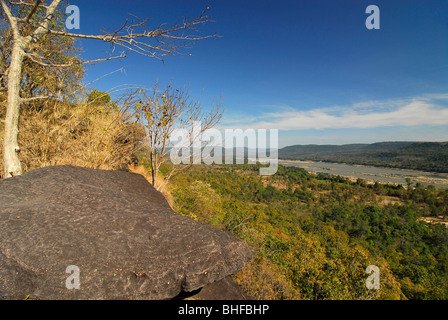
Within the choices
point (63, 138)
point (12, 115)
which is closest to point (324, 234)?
point (63, 138)

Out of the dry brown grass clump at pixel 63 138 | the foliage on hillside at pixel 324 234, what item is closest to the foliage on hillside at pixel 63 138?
the dry brown grass clump at pixel 63 138

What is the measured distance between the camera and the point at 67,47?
6.08 meters

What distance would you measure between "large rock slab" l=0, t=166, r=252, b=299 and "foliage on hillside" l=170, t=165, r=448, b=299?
23.9 feet

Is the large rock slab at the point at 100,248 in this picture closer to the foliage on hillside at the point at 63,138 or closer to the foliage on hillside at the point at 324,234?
the foliage on hillside at the point at 63,138

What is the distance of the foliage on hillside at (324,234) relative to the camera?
1376 cm

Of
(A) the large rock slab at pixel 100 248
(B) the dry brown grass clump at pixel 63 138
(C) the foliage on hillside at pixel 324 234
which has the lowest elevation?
(C) the foliage on hillside at pixel 324 234

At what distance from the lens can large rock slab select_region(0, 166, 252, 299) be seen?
1.64 m

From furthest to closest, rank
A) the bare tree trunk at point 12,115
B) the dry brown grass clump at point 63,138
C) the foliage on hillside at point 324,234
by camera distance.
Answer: the foliage on hillside at point 324,234 < the dry brown grass clump at point 63,138 < the bare tree trunk at point 12,115

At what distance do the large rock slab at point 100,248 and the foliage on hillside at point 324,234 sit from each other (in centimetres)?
727

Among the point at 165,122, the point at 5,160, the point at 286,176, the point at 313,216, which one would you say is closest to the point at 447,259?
the point at 313,216

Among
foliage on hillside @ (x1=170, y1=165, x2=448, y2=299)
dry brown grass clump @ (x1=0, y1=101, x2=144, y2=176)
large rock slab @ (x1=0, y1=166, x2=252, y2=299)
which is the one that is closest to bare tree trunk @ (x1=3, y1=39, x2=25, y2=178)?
large rock slab @ (x1=0, y1=166, x2=252, y2=299)

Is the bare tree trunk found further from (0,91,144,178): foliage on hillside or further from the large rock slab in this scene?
(0,91,144,178): foliage on hillside
